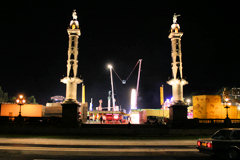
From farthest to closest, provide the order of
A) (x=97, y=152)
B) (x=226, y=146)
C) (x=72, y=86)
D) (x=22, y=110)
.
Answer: (x=22, y=110), (x=72, y=86), (x=97, y=152), (x=226, y=146)

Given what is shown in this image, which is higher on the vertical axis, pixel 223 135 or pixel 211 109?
pixel 211 109

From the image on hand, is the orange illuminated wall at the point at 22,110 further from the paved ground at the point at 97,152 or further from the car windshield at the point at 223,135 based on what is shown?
the car windshield at the point at 223,135

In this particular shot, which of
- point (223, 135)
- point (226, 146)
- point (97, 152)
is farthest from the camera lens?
point (97, 152)

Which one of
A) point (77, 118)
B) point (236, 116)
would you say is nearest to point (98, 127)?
point (77, 118)

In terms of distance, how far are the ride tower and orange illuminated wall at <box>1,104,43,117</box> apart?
77.3ft

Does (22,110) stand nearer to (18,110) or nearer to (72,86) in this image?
(18,110)

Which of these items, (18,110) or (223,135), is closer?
(223,135)

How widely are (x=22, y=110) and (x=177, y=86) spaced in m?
26.3

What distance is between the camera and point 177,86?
97.3ft

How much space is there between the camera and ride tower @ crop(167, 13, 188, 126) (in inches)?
1088

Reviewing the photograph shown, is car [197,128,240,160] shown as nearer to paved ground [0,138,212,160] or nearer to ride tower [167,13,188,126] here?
paved ground [0,138,212,160]

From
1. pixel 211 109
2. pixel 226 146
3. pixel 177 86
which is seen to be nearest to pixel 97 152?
pixel 226 146

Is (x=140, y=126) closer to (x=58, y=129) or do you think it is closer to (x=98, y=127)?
(x=98, y=127)

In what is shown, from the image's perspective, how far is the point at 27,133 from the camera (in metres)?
24.8
